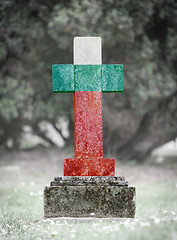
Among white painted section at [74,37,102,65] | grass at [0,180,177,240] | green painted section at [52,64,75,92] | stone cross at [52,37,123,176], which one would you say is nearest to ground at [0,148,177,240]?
grass at [0,180,177,240]

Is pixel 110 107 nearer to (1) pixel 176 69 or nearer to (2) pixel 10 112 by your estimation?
(1) pixel 176 69

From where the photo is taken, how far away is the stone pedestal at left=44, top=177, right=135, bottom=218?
14.4 ft

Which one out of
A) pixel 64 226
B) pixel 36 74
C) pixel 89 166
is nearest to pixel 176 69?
pixel 36 74

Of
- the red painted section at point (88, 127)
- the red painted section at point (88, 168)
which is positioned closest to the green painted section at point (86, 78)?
the red painted section at point (88, 127)

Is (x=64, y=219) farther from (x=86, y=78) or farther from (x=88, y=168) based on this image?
(x=86, y=78)

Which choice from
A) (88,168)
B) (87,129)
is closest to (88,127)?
(87,129)

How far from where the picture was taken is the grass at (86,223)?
3.45m

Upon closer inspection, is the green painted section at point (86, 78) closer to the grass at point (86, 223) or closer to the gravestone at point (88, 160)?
the gravestone at point (88, 160)

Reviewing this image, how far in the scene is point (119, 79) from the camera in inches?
195

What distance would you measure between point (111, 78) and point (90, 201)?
5.67 ft

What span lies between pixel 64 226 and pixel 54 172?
6489 mm

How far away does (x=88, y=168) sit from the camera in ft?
15.5

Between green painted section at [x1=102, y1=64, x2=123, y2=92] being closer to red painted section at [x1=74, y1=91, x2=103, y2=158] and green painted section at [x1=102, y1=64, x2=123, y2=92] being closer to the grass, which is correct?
red painted section at [x1=74, y1=91, x2=103, y2=158]

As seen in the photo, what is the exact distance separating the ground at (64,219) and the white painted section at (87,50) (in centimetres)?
215
